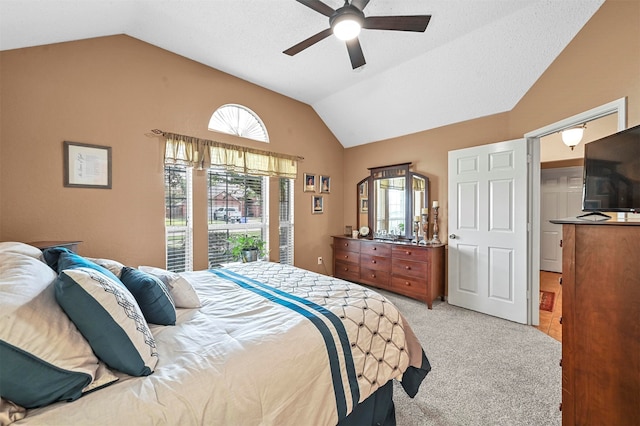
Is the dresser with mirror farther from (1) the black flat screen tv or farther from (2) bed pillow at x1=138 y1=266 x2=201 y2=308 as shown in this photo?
(2) bed pillow at x1=138 y1=266 x2=201 y2=308

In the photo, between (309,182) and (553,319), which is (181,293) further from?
(553,319)

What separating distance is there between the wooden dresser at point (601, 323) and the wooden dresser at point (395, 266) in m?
2.25

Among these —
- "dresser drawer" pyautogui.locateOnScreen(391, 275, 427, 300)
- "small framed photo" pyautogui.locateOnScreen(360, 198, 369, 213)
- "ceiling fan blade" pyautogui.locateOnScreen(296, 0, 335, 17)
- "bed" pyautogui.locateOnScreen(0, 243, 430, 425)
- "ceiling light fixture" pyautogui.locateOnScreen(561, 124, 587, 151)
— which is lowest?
"dresser drawer" pyautogui.locateOnScreen(391, 275, 427, 300)

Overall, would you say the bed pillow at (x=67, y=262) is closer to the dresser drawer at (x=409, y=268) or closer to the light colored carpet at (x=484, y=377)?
the light colored carpet at (x=484, y=377)

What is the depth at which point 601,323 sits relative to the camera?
121 centimetres

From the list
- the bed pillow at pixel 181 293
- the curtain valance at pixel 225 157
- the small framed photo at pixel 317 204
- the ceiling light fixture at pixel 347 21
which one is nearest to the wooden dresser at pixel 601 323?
the ceiling light fixture at pixel 347 21

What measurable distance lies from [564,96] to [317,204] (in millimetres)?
3335

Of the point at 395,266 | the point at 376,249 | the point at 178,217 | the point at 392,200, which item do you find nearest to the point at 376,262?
the point at 376,249

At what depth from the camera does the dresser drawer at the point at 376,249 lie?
402 cm

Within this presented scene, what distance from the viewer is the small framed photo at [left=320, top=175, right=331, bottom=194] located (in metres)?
4.77

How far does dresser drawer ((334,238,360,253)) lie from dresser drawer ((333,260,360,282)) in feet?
0.83

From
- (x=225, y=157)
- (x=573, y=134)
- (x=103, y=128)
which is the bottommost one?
(x=225, y=157)

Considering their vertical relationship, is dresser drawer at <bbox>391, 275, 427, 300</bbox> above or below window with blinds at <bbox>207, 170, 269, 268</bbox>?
below

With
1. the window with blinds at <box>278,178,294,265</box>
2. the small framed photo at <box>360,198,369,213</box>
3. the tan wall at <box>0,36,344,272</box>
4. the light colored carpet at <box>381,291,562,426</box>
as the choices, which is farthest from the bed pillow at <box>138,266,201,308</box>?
the small framed photo at <box>360,198,369,213</box>
